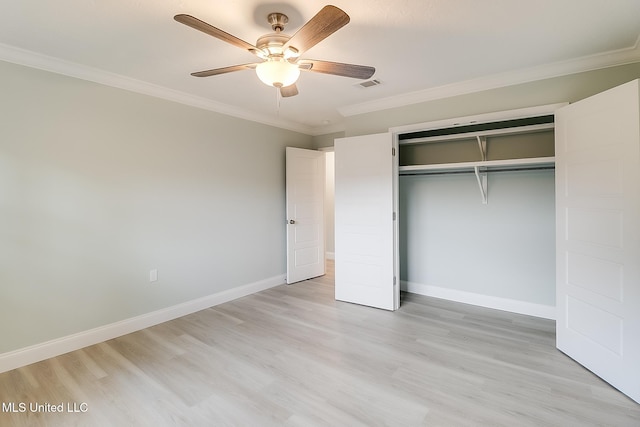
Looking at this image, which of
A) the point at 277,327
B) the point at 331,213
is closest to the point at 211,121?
the point at 277,327

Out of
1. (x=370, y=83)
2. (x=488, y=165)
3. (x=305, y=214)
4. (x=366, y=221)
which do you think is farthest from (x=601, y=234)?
(x=305, y=214)

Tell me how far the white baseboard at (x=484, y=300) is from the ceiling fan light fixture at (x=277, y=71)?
3311 mm

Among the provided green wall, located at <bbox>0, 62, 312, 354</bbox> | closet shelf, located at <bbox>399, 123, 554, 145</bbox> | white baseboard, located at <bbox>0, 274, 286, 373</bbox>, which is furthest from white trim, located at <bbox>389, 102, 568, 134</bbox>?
white baseboard, located at <bbox>0, 274, 286, 373</bbox>

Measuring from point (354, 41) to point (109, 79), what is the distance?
A: 2352 mm

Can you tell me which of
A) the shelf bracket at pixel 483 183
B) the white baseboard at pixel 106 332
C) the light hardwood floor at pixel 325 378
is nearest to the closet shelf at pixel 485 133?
the shelf bracket at pixel 483 183

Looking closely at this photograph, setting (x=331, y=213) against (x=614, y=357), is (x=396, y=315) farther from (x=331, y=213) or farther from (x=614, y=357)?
(x=331, y=213)

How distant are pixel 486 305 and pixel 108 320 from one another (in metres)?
4.16

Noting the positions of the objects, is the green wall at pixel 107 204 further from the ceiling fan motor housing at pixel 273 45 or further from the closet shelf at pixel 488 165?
the closet shelf at pixel 488 165

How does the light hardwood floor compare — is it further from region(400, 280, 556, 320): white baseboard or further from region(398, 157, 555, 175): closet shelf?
region(398, 157, 555, 175): closet shelf

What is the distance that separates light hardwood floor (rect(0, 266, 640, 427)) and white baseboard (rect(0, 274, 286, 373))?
0.10 meters

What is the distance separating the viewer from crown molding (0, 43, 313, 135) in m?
2.38

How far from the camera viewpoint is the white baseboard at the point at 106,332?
2410 mm

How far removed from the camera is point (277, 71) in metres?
1.89

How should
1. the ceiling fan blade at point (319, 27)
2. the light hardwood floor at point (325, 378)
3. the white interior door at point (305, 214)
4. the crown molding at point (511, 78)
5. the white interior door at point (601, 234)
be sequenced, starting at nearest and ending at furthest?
the ceiling fan blade at point (319, 27), the light hardwood floor at point (325, 378), the white interior door at point (601, 234), the crown molding at point (511, 78), the white interior door at point (305, 214)
